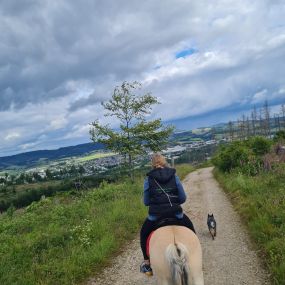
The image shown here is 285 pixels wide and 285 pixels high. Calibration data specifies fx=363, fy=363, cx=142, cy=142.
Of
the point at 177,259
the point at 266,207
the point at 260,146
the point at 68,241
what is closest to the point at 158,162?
the point at 177,259

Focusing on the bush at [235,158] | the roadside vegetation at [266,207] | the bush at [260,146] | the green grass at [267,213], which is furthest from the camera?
the bush at [260,146]

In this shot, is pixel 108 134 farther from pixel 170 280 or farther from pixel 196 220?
pixel 170 280

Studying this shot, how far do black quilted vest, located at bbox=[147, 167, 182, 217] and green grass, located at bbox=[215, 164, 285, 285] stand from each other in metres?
2.38

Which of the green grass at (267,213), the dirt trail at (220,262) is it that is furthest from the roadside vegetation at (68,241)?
the green grass at (267,213)

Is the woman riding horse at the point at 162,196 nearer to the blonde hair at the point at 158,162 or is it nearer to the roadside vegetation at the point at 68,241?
the blonde hair at the point at 158,162

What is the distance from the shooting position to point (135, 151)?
2130cm

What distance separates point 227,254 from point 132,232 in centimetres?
366

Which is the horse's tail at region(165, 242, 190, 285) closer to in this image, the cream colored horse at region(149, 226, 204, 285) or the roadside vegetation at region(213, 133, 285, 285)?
the cream colored horse at region(149, 226, 204, 285)

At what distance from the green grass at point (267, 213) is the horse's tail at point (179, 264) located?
97.7 inches

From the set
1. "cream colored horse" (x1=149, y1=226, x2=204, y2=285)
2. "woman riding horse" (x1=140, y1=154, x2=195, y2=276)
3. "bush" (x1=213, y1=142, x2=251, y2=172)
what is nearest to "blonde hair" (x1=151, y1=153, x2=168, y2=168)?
"woman riding horse" (x1=140, y1=154, x2=195, y2=276)

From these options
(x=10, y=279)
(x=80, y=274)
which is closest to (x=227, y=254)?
(x=80, y=274)

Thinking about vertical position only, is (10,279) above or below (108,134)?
below

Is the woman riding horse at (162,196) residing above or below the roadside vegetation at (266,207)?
above

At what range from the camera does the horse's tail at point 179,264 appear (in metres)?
4.74
